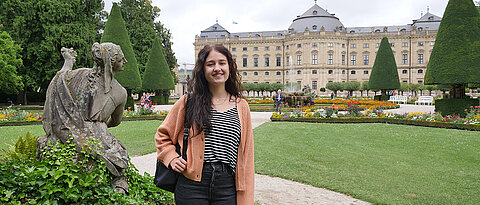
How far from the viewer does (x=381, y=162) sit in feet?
18.8

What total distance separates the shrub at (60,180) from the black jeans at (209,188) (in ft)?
3.12

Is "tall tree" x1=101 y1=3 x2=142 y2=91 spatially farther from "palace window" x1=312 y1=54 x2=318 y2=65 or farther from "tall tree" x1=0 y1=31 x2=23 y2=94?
"palace window" x1=312 y1=54 x2=318 y2=65

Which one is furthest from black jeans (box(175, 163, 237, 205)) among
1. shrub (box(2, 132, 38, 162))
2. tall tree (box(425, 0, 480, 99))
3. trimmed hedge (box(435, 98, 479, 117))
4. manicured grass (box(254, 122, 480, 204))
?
tall tree (box(425, 0, 480, 99))

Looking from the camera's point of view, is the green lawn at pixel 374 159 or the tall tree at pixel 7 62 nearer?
the green lawn at pixel 374 159

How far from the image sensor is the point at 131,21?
28.5 meters

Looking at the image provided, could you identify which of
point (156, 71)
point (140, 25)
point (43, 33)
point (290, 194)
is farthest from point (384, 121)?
point (140, 25)

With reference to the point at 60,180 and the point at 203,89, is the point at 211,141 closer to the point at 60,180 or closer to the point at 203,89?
the point at 203,89

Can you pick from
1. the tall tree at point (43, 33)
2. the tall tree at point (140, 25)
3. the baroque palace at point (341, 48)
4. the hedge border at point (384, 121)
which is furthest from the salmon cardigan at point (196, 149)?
the baroque palace at point (341, 48)

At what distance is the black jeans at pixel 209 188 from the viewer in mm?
1680

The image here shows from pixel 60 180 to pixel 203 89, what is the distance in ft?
4.32

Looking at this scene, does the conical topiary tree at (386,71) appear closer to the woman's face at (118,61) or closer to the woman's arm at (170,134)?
the woman's face at (118,61)

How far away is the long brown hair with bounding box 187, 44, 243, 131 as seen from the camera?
5.61ft

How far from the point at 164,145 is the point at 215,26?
58.4 m

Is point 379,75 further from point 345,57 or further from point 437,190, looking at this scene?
point 345,57
